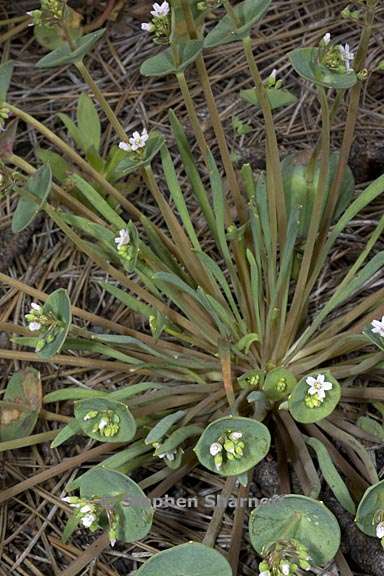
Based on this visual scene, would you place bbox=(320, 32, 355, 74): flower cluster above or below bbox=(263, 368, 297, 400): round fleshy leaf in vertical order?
above

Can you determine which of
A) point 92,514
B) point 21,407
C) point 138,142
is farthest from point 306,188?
point 92,514

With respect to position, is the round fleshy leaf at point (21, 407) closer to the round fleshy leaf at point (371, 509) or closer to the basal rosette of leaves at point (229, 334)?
the basal rosette of leaves at point (229, 334)

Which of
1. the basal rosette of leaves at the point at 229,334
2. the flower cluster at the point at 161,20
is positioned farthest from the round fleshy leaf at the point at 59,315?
the flower cluster at the point at 161,20

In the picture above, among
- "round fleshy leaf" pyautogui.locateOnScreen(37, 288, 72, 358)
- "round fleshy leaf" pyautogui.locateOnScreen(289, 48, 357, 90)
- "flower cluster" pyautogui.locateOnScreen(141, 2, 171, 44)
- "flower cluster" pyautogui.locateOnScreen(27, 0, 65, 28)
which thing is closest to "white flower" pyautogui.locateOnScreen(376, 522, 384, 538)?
"round fleshy leaf" pyautogui.locateOnScreen(37, 288, 72, 358)

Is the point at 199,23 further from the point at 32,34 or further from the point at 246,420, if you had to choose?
the point at 32,34

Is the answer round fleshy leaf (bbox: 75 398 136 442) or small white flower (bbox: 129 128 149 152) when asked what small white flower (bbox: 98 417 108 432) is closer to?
round fleshy leaf (bbox: 75 398 136 442)

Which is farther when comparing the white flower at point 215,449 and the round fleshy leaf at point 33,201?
the round fleshy leaf at point 33,201
